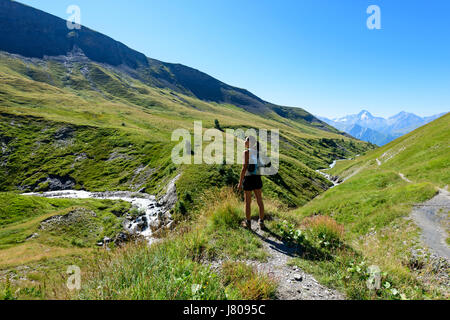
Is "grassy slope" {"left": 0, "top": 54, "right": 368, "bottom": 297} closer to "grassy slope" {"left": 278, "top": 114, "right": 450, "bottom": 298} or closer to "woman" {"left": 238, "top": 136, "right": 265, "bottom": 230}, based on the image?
"woman" {"left": 238, "top": 136, "right": 265, "bottom": 230}

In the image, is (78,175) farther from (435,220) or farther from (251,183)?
(435,220)

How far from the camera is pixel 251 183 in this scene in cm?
955

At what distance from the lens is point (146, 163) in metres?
56.2

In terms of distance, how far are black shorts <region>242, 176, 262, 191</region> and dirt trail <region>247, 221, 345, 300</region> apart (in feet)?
7.86

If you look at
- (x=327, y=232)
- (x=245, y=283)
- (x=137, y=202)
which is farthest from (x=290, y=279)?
(x=137, y=202)

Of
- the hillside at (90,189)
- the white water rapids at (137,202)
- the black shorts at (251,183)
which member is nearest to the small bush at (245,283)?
the hillside at (90,189)

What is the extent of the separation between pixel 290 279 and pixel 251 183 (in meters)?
4.08

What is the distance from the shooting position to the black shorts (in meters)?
9.52

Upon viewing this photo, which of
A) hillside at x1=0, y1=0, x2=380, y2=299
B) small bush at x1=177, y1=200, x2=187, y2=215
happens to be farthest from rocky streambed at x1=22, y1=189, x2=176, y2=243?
small bush at x1=177, y1=200, x2=187, y2=215

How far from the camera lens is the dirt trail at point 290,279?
5871 mm

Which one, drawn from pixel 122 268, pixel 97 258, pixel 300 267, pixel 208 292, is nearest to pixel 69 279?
pixel 97 258

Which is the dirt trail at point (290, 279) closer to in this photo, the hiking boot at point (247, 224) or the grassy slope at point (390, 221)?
the grassy slope at point (390, 221)

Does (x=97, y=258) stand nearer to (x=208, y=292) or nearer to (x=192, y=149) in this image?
(x=208, y=292)

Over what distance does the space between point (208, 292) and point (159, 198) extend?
3645 cm
